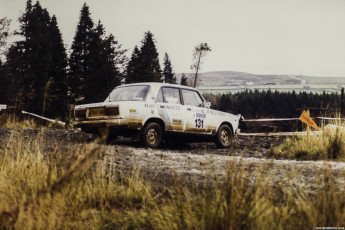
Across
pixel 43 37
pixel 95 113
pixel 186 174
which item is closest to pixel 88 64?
pixel 43 37

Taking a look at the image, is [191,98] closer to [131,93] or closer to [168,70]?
[131,93]

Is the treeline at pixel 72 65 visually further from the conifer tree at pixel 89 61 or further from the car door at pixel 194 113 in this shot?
the car door at pixel 194 113

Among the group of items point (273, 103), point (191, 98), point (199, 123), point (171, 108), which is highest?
point (273, 103)

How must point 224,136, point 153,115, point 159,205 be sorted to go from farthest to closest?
1. point 224,136
2. point 153,115
3. point 159,205

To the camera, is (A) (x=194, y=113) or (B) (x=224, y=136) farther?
(B) (x=224, y=136)

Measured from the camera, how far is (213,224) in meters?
2.27

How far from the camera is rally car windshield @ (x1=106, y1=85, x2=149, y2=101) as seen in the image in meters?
8.16

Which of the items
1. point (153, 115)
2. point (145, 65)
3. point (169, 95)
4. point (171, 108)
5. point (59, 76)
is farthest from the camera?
point (145, 65)

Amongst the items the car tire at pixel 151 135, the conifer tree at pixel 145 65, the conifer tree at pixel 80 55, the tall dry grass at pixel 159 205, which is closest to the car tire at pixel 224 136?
the car tire at pixel 151 135

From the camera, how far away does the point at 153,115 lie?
802 cm

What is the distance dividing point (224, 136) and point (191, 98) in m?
1.67

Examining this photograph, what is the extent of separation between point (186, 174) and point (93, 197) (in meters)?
1.46

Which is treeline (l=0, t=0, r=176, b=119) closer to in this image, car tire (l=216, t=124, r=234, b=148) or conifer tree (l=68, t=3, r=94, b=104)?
conifer tree (l=68, t=3, r=94, b=104)

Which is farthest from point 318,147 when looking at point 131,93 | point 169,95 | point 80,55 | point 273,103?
point 273,103
